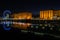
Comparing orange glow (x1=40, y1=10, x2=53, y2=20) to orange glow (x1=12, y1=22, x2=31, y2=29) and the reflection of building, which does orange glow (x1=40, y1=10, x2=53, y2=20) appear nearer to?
the reflection of building

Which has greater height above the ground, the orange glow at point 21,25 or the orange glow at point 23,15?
the orange glow at point 23,15

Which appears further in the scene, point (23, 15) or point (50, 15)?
point (23, 15)

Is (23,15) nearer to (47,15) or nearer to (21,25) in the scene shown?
(21,25)

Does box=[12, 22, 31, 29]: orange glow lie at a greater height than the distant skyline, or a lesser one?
lesser

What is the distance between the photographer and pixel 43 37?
202 cm

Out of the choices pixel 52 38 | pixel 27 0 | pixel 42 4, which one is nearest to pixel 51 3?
pixel 42 4

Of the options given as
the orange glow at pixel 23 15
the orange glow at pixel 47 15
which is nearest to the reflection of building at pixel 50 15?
the orange glow at pixel 47 15

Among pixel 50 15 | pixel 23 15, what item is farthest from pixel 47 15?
pixel 23 15

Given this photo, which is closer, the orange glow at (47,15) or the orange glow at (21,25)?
the orange glow at (47,15)

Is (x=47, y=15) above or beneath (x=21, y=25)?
above

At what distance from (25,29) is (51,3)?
49 centimetres

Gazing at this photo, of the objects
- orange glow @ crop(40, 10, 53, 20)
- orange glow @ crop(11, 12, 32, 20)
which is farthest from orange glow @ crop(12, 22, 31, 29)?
orange glow @ crop(40, 10, 53, 20)

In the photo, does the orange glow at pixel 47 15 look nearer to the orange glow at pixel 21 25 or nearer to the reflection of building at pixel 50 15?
the reflection of building at pixel 50 15

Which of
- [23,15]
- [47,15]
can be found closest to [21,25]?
[23,15]
